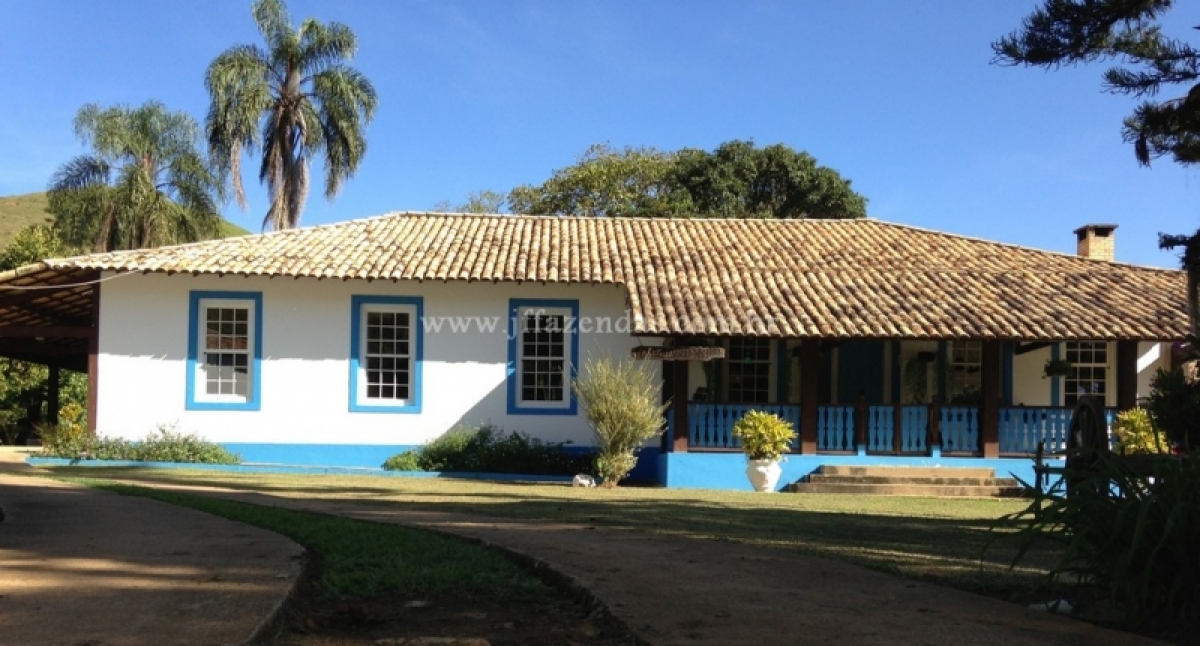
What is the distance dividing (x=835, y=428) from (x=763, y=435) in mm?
2048

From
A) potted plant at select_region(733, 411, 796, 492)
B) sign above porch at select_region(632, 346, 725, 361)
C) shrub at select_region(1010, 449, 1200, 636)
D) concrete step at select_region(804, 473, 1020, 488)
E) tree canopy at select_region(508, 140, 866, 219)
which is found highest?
tree canopy at select_region(508, 140, 866, 219)

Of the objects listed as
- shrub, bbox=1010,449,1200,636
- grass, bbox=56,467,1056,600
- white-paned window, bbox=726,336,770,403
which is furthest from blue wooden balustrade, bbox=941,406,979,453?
shrub, bbox=1010,449,1200,636

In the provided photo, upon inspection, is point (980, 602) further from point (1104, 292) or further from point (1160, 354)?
point (1160, 354)

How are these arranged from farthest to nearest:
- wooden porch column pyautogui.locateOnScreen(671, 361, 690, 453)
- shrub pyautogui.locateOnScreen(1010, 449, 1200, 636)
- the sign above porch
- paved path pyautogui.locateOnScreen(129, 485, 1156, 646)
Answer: wooden porch column pyautogui.locateOnScreen(671, 361, 690, 453)
the sign above porch
shrub pyautogui.locateOnScreen(1010, 449, 1200, 636)
paved path pyautogui.locateOnScreen(129, 485, 1156, 646)

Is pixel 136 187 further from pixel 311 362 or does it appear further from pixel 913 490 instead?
pixel 913 490

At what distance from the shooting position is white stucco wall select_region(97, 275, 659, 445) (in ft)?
57.0

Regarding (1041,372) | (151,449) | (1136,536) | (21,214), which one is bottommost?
(151,449)

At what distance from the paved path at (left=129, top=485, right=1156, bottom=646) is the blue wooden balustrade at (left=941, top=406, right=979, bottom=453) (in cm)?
1095

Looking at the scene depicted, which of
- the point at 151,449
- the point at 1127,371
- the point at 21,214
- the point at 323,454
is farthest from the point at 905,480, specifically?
the point at 21,214

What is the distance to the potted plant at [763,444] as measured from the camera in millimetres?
15680

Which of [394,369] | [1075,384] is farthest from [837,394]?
[394,369]

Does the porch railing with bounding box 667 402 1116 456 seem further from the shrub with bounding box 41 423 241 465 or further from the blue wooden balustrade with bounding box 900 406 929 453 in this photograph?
the shrub with bounding box 41 423 241 465

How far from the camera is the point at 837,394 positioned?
1933 centimetres

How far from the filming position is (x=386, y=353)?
58.3 ft
